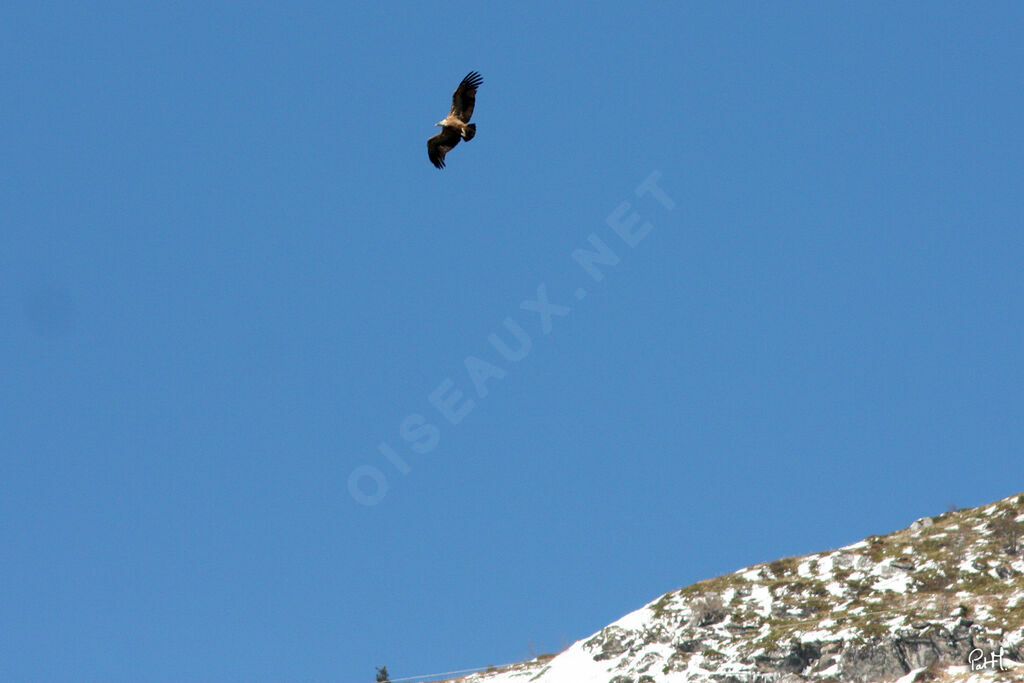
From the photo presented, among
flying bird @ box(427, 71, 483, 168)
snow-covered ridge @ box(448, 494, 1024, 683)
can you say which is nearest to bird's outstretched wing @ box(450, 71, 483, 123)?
flying bird @ box(427, 71, 483, 168)

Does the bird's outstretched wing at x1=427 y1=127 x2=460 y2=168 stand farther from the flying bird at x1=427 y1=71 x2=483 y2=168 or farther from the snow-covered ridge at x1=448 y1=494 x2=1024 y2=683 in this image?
the snow-covered ridge at x1=448 y1=494 x2=1024 y2=683

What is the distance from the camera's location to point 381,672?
6450 cm

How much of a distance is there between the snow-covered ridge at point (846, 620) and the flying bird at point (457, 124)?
24.1 m

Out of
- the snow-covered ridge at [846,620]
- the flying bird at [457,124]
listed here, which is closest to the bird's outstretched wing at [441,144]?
the flying bird at [457,124]

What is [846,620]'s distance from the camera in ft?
169

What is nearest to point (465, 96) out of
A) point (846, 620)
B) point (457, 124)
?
point (457, 124)

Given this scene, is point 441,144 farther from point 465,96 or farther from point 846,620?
point 846,620

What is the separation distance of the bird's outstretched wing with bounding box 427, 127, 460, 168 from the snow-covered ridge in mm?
23859

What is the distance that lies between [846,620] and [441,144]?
87.4ft

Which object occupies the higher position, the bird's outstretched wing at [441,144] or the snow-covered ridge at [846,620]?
the bird's outstretched wing at [441,144]

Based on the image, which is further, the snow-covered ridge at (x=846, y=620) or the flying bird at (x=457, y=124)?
the snow-covered ridge at (x=846, y=620)

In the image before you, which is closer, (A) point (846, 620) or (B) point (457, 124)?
(B) point (457, 124)

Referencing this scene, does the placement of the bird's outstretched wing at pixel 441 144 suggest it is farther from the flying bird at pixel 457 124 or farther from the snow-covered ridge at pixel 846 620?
the snow-covered ridge at pixel 846 620

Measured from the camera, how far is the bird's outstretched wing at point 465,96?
35875mm
